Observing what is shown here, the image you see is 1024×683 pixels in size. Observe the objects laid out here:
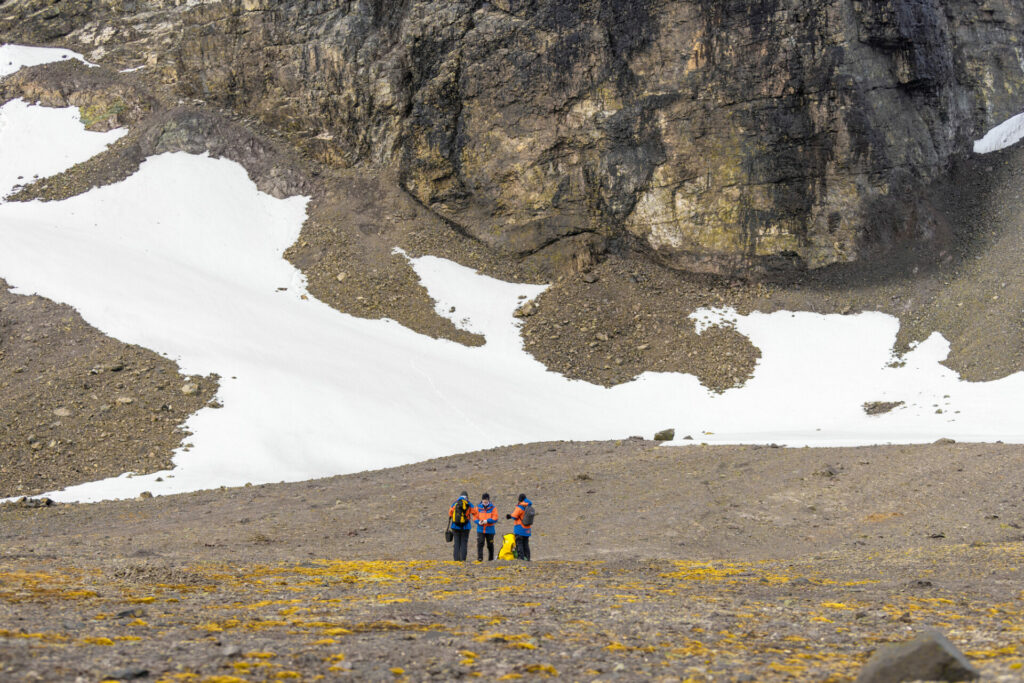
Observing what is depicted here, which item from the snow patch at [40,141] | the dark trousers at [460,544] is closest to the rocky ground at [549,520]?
the dark trousers at [460,544]

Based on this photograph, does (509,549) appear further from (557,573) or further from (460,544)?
(557,573)

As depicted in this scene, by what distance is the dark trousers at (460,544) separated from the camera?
14477 mm

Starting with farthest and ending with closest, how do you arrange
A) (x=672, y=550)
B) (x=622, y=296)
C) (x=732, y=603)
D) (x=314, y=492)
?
(x=622, y=296) → (x=314, y=492) → (x=672, y=550) → (x=732, y=603)

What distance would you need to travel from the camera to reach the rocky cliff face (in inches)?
1672

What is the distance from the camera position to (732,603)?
9.58m

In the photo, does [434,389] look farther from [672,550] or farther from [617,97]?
[617,97]

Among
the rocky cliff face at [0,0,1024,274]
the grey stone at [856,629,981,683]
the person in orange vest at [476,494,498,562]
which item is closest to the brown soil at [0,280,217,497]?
the person in orange vest at [476,494,498,562]

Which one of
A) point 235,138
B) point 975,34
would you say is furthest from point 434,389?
point 975,34

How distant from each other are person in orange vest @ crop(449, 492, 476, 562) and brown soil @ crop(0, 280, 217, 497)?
11766mm

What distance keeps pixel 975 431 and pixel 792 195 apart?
19.5 meters

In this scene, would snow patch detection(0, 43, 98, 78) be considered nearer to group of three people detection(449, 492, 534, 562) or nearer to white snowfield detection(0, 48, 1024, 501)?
white snowfield detection(0, 48, 1024, 501)

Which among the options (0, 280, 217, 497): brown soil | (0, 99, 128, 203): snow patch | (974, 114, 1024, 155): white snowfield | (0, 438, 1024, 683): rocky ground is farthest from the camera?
(974, 114, 1024, 155): white snowfield

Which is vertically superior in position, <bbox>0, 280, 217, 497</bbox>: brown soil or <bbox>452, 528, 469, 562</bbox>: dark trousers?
<bbox>0, 280, 217, 497</bbox>: brown soil

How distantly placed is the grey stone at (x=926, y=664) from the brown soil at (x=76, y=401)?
21004mm
